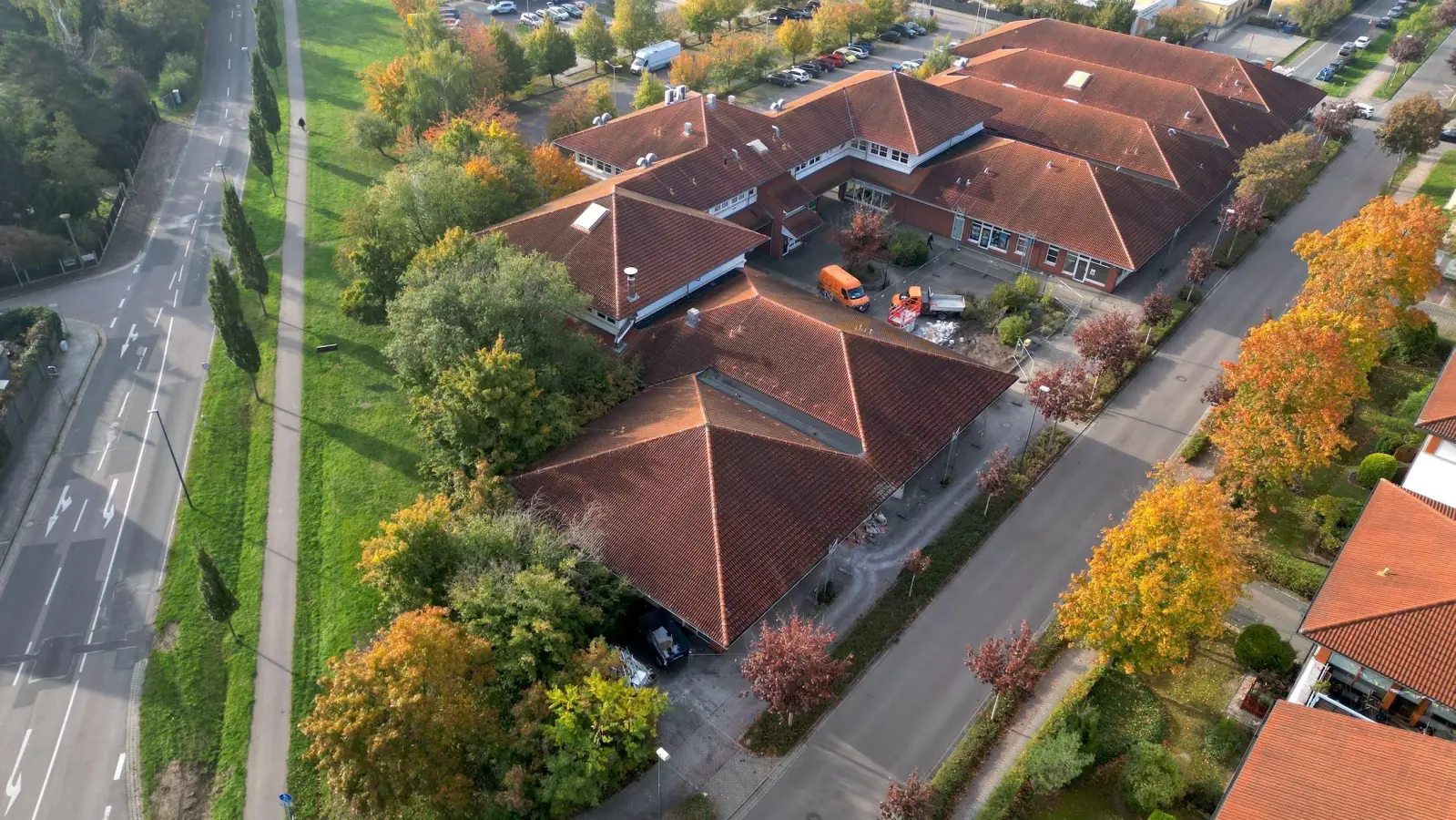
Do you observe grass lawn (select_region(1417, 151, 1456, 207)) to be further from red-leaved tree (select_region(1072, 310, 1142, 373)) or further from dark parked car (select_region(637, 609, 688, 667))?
dark parked car (select_region(637, 609, 688, 667))

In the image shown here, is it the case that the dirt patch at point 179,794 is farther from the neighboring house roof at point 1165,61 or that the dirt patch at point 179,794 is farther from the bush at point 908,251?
the neighboring house roof at point 1165,61

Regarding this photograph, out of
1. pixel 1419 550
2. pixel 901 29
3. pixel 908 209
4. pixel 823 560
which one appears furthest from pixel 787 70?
pixel 1419 550

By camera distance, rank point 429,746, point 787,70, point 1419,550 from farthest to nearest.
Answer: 1. point 787,70
2. point 1419,550
3. point 429,746

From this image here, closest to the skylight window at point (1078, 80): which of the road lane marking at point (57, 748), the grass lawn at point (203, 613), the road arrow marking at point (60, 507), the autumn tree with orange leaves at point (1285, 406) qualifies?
the autumn tree with orange leaves at point (1285, 406)

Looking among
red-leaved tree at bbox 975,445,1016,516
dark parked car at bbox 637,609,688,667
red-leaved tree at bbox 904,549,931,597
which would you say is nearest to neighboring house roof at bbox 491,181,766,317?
dark parked car at bbox 637,609,688,667

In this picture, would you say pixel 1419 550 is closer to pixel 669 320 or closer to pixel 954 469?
pixel 954 469

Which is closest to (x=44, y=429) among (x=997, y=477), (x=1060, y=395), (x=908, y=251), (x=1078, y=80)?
(x=997, y=477)

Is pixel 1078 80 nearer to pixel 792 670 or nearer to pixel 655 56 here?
pixel 655 56
